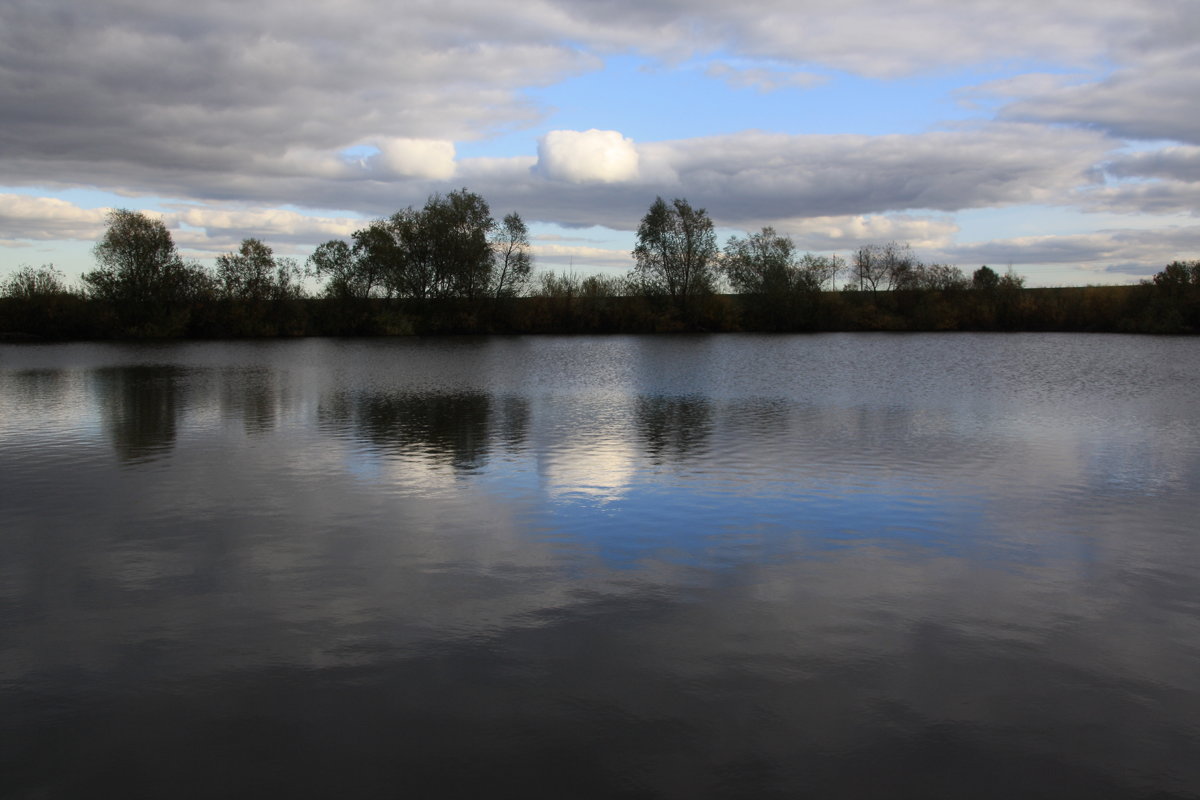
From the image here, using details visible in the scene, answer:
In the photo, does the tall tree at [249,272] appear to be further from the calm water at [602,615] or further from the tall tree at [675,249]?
the calm water at [602,615]

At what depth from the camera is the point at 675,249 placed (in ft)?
280

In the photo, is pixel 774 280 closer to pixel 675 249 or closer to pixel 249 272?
pixel 675 249

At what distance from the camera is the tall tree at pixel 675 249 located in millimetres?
85000

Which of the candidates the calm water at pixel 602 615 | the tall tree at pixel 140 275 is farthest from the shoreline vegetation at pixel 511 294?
the calm water at pixel 602 615

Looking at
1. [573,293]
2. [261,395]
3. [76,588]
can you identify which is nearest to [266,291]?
[573,293]

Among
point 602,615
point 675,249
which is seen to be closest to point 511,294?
point 675,249

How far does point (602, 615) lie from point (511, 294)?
7490cm

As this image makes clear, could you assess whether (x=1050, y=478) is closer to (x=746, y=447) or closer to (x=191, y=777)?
(x=746, y=447)

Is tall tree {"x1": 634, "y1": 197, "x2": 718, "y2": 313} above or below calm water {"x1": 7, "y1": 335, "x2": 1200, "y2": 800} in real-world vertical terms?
above

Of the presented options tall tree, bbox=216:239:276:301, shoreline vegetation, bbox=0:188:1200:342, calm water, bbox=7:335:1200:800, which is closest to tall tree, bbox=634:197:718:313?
shoreline vegetation, bbox=0:188:1200:342

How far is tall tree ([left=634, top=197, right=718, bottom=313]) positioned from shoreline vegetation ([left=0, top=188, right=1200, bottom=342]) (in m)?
0.14

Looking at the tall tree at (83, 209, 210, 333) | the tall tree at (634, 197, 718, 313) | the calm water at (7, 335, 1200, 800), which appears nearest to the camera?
Result: the calm water at (7, 335, 1200, 800)

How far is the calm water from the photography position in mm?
4926

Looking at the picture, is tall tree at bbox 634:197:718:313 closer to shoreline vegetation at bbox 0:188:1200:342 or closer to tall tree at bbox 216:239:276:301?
shoreline vegetation at bbox 0:188:1200:342
